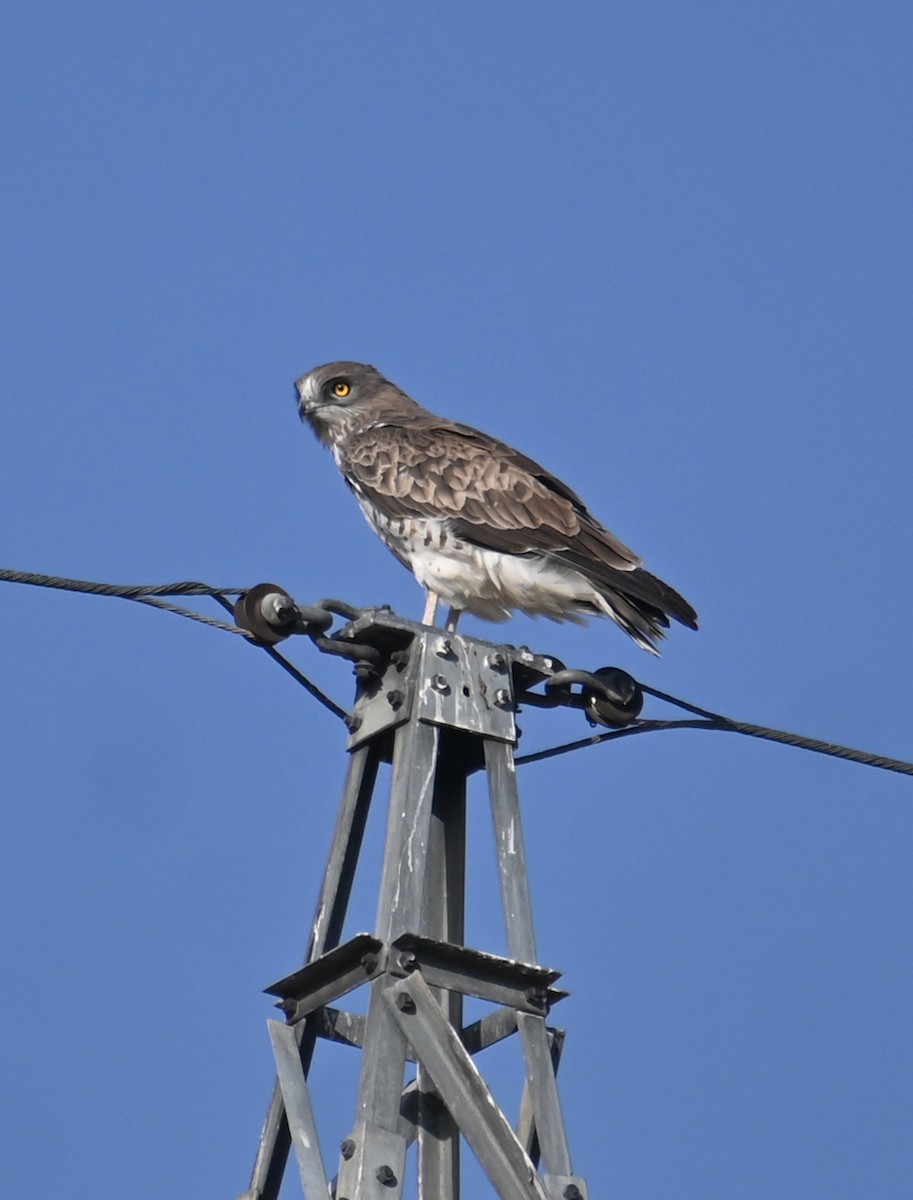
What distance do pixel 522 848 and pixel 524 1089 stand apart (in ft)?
2.74

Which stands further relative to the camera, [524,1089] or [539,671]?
[539,671]

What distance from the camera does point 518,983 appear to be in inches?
235

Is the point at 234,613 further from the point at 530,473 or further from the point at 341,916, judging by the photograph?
the point at 530,473

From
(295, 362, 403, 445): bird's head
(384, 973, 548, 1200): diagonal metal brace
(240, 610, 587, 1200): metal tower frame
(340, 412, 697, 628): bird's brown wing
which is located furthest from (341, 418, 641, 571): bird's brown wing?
(384, 973, 548, 1200): diagonal metal brace

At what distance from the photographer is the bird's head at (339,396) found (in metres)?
12.1

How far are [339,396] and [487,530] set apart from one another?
9.37ft

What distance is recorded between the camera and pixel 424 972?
5.77m

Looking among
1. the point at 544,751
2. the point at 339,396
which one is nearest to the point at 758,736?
the point at 544,751

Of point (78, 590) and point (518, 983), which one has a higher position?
point (78, 590)

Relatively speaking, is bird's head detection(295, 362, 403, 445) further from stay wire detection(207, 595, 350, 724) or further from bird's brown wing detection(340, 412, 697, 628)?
stay wire detection(207, 595, 350, 724)

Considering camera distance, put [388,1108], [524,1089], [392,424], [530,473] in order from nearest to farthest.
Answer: [388,1108], [524,1089], [530,473], [392,424]

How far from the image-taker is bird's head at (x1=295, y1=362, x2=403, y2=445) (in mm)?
12062

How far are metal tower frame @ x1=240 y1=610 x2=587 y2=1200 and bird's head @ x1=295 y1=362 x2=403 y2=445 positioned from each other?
5336 millimetres

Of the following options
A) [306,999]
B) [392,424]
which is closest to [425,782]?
[306,999]
